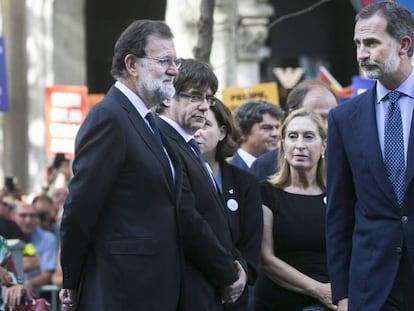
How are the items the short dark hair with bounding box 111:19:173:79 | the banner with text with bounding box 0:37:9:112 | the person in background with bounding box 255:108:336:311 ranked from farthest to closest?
1. the banner with text with bounding box 0:37:9:112
2. the person in background with bounding box 255:108:336:311
3. the short dark hair with bounding box 111:19:173:79

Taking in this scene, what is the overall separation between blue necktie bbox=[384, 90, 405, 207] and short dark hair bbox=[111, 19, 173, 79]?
1.19 meters

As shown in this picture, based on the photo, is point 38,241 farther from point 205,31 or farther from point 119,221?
point 119,221

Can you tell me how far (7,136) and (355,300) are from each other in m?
20.7

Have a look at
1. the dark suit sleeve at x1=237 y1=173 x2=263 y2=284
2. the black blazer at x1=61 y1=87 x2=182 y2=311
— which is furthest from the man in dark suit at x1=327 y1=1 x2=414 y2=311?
the dark suit sleeve at x1=237 y1=173 x2=263 y2=284

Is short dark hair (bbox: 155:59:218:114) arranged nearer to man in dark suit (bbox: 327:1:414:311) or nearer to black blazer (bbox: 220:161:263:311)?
black blazer (bbox: 220:161:263:311)

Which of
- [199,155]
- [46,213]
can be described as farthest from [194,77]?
[46,213]

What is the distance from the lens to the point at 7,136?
1045 inches

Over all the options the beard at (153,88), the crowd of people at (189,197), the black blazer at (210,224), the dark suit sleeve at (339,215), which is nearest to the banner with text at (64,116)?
the crowd of people at (189,197)

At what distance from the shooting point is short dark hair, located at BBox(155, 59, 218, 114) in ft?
24.6

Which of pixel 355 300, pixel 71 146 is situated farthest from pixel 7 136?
pixel 355 300

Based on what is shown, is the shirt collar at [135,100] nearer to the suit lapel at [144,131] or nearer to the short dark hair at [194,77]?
the suit lapel at [144,131]

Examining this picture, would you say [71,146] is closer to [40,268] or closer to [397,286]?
[40,268]

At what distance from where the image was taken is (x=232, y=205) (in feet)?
25.6

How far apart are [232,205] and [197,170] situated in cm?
87
